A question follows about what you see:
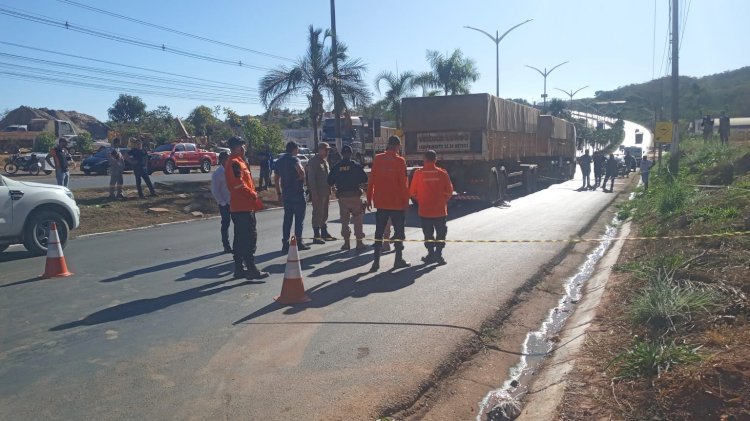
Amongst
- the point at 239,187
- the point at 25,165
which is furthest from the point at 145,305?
the point at 25,165

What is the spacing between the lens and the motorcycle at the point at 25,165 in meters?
30.4

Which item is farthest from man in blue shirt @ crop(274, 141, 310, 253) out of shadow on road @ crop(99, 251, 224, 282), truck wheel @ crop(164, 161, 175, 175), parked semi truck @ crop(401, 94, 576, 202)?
truck wheel @ crop(164, 161, 175, 175)

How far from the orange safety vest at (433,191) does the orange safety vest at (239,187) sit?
8.50 feet

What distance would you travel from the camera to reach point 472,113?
18281 millimetres

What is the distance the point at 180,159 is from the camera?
33500 mm

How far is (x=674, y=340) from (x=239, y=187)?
5277 mm

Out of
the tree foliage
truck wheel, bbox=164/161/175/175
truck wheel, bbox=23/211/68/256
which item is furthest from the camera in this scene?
the tree foliage

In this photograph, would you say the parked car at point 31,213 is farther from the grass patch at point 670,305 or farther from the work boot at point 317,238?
the grass patch at point 670,305

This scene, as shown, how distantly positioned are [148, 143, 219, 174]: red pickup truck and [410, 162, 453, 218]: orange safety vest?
25.7 meters

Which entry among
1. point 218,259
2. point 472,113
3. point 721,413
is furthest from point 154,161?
point 721,413

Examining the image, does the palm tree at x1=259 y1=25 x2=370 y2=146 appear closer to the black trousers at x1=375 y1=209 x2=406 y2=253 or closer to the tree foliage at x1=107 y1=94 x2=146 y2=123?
the black trousers at x1=375 y1=209 x2=406 y2=253

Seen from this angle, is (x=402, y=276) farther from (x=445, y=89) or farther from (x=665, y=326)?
(x=445, y=89)

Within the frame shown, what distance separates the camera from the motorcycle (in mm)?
30391

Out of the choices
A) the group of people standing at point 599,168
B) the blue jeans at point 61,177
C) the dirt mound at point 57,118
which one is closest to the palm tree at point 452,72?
the group of people standing at point 599,168
